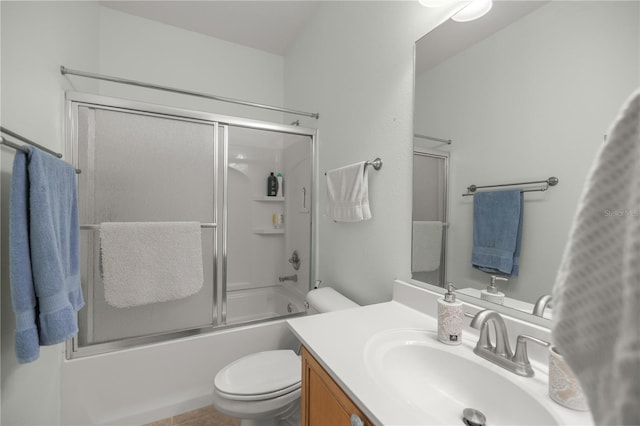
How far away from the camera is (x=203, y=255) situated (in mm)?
1604

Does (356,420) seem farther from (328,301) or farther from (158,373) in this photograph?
(158,373)

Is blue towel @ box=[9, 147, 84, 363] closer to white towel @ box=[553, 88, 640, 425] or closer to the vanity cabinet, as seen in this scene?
the vanity cabinet

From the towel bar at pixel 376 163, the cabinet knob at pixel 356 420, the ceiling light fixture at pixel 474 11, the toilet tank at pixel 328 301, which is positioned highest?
the ceiling light fixture at pixel 474 11

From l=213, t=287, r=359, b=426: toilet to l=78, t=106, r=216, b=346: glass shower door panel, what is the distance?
0.47 m

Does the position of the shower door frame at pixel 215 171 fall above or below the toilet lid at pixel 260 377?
above

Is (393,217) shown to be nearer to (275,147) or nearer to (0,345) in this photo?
(275,147)

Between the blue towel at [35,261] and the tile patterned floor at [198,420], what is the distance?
92cm

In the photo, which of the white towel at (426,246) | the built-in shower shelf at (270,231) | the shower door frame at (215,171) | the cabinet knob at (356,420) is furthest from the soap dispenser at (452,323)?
the built-in shower shelf at (270,231)

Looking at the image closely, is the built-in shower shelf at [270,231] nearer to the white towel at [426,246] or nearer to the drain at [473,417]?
the white towel at [426,246]

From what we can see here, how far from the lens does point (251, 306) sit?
193 cm

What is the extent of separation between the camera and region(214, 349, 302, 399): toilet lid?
3.82 feet

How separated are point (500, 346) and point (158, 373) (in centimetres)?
167

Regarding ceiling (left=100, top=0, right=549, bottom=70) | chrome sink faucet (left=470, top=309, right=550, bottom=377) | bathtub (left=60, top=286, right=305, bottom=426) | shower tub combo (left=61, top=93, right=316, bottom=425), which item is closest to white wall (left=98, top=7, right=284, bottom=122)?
ceiling (left=100, top=0, right=549, bottom=70)

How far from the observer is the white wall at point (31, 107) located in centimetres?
90
